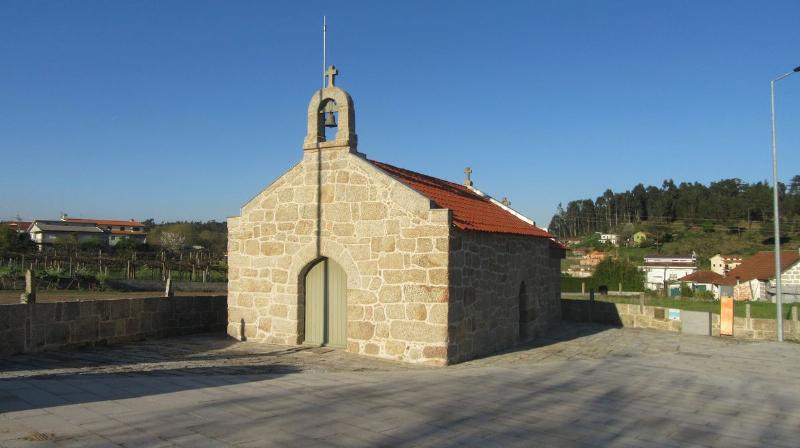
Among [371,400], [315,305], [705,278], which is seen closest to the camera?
[371,400]

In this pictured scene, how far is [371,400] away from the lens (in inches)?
283

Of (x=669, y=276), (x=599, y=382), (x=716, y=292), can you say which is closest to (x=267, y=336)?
(x=599, y=382)

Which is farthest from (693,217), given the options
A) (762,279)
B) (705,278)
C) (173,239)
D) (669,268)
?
(173,239)

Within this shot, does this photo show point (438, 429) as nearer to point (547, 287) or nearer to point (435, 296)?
point (435, 296)

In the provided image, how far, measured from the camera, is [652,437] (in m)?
6.16

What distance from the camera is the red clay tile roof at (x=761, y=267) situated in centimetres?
4659

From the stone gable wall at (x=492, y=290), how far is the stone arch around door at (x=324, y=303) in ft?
8.38

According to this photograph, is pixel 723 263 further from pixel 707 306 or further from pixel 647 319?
pixel 647 319

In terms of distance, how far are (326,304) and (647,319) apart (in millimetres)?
12330

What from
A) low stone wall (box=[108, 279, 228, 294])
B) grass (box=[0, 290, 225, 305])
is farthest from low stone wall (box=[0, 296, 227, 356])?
low stone wall (box=[108, 279, 228, 294])

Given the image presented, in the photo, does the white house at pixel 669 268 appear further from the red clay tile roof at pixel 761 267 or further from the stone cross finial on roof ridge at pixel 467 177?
the stone cross finial on roof ridge at pixel 467 177

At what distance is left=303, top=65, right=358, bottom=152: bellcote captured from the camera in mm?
12039

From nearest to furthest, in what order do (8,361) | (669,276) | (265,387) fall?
(265,387) < (8,361) < (669,276)

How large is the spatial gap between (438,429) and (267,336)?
7.61 m
